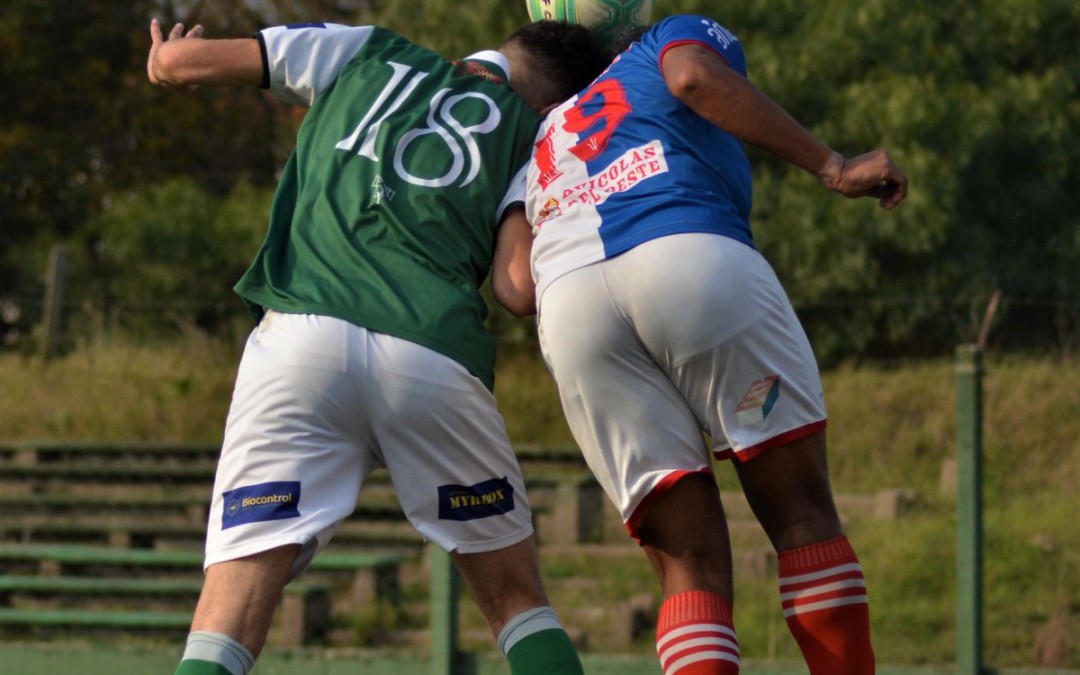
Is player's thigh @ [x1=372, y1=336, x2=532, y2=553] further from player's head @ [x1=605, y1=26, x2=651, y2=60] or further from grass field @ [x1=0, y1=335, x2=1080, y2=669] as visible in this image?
grass field @ [x1=0, y1=335, x2=1080, y2=669]

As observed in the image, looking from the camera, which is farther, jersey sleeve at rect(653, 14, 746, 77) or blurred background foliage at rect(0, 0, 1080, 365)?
blurred background foliage at rect(0, 0, 1080, 365)

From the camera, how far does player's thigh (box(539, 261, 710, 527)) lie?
3.09 metres

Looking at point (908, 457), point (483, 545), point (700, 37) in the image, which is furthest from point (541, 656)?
point (908, 457)

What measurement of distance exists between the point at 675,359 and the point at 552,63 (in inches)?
35.3

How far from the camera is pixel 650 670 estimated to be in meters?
5.35

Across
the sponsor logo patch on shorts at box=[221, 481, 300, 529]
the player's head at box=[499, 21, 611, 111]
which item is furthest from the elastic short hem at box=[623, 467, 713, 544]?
the player's head at box=[499, 21, 611, 111]

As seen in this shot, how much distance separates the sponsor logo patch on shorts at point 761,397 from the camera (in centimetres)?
304

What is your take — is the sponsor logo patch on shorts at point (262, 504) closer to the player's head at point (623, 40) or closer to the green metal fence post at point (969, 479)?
the player's head at point (623, 40)

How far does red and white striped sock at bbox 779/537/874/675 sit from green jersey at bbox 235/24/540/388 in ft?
2.53

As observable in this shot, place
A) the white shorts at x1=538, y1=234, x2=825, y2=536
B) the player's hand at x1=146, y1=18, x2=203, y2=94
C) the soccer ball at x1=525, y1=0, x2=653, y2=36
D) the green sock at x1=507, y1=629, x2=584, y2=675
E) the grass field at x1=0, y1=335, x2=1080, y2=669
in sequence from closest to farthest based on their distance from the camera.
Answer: the white shorts at x1=538, y1=234, x2=825, y2=536
the green sock at x1=507, y1=629, x2=584, y2=675
the player's hand at x1=146, y1=18, x2=203, y2=94
the soccer ball at x1=525, y1=0, x2=653, y2=36
the grass field at x1=0, y1=335, x2=1080, y2=669

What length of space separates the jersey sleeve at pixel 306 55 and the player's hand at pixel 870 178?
3.60ft

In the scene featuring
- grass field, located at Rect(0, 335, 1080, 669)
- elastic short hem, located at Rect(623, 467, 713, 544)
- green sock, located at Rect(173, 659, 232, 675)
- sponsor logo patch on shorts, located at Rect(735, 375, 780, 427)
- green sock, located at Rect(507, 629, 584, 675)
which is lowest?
grass field, located at Rect(0, 335, 1080, 669)

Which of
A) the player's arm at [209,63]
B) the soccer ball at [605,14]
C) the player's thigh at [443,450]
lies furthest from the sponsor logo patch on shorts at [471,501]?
the soccer ball at [605,14]

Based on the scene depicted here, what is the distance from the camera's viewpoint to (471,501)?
3107 millimetres
